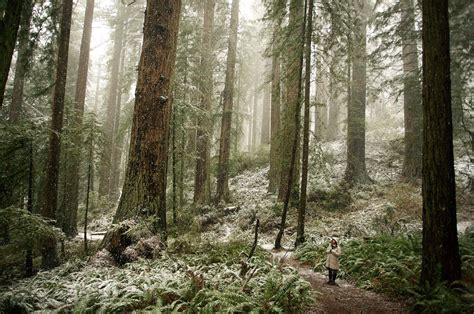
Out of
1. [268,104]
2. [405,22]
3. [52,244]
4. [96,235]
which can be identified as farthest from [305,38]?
[268,104]

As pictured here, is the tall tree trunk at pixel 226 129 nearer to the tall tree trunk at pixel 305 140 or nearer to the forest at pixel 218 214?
the forest at pixel 218 214

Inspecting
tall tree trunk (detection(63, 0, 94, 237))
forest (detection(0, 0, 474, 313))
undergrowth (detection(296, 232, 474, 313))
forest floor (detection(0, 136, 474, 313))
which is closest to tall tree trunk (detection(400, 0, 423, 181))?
forest (detection(0, 0, 474, 313))

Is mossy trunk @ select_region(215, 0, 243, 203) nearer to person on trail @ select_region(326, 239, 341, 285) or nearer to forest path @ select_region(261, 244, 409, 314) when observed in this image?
forest path @ select_region(261, 244, 409, 314)

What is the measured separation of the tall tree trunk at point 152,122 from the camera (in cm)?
673

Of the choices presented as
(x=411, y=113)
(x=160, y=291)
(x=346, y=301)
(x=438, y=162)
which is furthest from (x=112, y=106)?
(x=438, y=162)

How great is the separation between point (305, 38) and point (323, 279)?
6.90 metres

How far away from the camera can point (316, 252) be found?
809 cm

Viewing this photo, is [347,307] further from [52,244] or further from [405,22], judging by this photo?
[405,22]

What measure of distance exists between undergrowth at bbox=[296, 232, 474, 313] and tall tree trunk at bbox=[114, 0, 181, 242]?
4.21m

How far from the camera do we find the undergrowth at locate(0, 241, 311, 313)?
415 cm

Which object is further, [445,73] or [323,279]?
[323,279]

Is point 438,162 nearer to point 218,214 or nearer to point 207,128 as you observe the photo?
point 218,214

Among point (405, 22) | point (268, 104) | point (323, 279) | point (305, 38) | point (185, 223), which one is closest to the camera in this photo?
point (323, 279)

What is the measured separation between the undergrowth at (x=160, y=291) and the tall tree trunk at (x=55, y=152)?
2.22 metres
